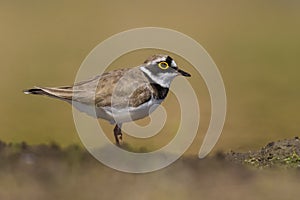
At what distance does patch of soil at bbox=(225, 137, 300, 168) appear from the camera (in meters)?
3.44

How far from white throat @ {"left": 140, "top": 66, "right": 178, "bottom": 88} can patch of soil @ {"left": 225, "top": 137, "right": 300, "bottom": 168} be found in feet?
1.51

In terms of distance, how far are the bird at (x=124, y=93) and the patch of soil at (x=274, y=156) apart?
0.47 m

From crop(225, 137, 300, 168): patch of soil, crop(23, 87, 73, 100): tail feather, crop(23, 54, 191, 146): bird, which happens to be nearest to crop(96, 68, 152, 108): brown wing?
crop(23, 54, 191, 146): bird

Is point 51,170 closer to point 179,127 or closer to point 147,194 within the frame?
point 147,194

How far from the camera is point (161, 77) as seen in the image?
3.46 meters

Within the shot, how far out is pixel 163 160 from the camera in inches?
128

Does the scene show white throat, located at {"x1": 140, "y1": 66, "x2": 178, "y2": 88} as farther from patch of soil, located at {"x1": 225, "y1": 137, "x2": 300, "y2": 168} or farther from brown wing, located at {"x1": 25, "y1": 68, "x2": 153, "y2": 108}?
patch of soil, located at {"x1": 225, "y1": 137, "x2": 300, "y2": 168}

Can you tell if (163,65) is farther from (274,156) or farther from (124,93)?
(274,156)

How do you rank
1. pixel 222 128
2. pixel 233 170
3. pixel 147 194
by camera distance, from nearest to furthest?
pixel 147 194 → pixel 233 170 → pixel 222 128

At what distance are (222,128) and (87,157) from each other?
1068mm


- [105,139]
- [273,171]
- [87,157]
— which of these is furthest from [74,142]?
[273,171]

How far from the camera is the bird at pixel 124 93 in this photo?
11.2ft

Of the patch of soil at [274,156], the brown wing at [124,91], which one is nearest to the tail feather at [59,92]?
the brown wing at [124,91]

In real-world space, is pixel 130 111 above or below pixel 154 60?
below
